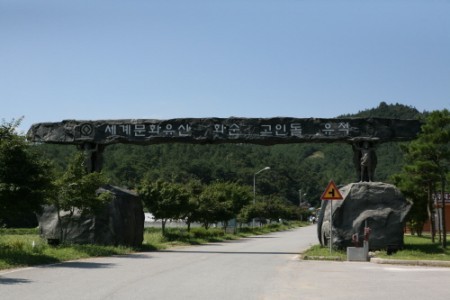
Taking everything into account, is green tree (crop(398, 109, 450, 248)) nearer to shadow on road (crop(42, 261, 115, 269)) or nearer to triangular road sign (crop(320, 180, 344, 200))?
triangular road sign (crop(320, 180, 344, 200))

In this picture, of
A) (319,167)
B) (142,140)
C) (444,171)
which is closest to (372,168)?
(444,171)

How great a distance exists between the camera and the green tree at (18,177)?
17391 millimetres

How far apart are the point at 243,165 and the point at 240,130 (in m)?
111

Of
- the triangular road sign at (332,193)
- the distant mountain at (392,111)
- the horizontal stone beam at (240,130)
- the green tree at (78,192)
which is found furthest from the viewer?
the distant mountain at (392,111)

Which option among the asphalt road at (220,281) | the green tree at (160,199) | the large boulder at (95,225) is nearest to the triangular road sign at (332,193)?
the asphalt road at (220,281)

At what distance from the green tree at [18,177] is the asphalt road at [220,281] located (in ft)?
7.45

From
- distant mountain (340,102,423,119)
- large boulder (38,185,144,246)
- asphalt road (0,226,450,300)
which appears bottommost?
asphalt road (0,226,450,300)

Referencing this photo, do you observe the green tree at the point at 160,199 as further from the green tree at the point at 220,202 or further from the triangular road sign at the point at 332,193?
the triangular road sign at the point at 332,193

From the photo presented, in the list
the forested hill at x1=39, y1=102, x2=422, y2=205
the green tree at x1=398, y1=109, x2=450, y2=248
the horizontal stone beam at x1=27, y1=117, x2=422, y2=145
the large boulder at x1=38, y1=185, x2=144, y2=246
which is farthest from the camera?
the forested hill at x1=39, y1=102, x2=422, y2=205

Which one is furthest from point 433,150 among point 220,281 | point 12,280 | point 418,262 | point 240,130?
point 12,280

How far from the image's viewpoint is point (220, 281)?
1361 centimetres

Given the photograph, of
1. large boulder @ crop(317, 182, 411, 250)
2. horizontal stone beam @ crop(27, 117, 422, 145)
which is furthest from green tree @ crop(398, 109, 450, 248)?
large boulder @ crop(317, 182, 411, 250)

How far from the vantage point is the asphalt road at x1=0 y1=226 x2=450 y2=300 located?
36.7ft

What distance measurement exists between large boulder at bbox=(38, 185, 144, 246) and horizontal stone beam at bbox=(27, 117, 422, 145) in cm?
272
